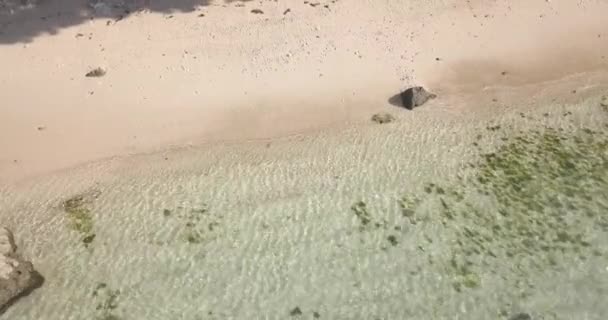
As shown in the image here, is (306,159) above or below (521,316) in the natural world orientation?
above

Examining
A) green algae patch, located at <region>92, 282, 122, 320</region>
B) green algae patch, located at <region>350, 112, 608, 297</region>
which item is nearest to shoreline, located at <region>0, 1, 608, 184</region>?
green algae patch, located at <region>350, 112, 608, 297</region>

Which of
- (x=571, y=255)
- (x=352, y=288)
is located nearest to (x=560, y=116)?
(x=571, y=255)

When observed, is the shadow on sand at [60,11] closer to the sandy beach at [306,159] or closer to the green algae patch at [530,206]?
the sandy beach at [306,159]

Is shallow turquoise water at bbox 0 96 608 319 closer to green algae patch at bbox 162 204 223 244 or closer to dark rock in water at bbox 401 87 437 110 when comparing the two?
green algae patch at bbox 162 204 223 244

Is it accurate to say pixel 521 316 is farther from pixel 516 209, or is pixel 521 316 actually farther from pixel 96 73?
pixel 96 73

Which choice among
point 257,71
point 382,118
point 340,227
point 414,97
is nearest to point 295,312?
point 340,227

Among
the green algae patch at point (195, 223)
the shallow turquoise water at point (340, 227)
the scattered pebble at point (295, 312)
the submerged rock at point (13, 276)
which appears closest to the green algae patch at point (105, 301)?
the shallow turquoise water at point (340, 227)
